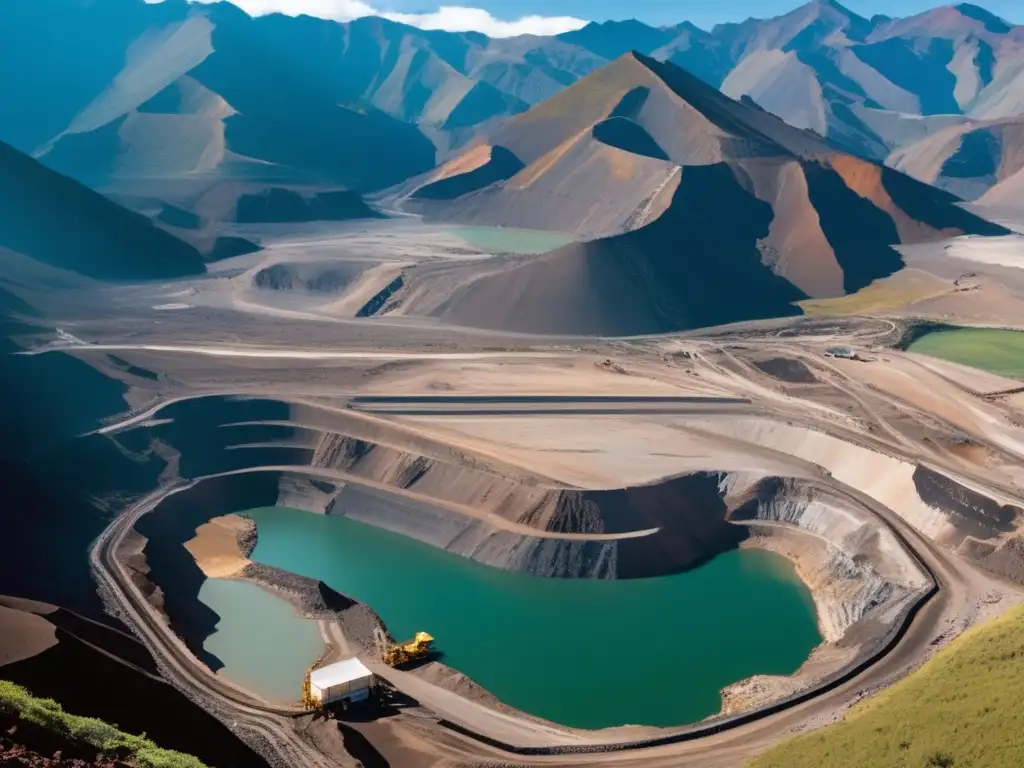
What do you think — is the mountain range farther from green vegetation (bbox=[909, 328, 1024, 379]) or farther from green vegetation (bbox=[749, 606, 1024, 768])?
green vegetation (bbox=[749, 606, 1024, 768])

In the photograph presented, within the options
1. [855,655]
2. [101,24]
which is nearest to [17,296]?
[855,655]

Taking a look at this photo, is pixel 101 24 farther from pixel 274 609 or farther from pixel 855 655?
pixel 855 655

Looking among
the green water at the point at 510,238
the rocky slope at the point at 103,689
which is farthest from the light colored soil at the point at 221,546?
the green water at the point at 510,238

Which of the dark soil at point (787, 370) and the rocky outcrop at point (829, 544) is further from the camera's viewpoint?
the dark soil at point (787, 370)

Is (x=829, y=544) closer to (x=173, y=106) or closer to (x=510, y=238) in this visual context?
(x=510, y=238)

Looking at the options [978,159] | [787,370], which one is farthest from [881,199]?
[978,159]

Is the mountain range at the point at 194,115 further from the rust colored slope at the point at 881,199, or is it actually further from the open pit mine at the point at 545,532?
the open pit mine at the point at 545,532
